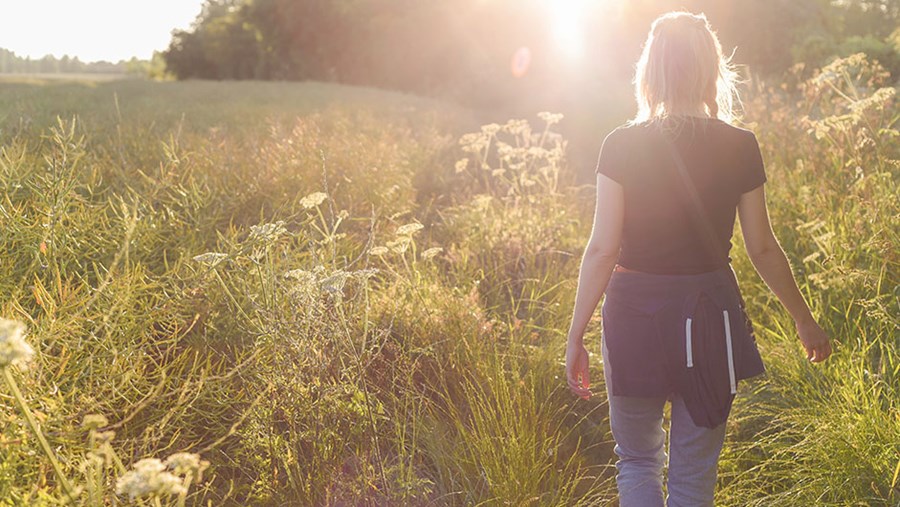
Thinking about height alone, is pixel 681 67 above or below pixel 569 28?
below

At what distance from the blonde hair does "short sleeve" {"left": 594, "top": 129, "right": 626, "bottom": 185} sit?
Answer: 0.55 feet

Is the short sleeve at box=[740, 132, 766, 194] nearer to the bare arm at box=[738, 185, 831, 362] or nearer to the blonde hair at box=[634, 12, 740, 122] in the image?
the bare arm at box=[738, 185, 831, 362]

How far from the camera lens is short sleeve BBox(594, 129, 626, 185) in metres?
2.33

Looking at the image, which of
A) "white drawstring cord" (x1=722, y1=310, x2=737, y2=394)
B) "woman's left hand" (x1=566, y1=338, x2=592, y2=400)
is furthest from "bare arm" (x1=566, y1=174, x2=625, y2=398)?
"white drawstring cord" (x1=722, y1=310, x2=737, y2=394)

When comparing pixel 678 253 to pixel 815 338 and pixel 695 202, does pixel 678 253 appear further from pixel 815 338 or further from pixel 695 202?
pixel 815 338

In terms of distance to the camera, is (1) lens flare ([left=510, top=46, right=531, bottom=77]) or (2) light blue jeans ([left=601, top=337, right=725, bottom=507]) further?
(1) lens flare ([left=510, top=46, right=531, bottom=77])

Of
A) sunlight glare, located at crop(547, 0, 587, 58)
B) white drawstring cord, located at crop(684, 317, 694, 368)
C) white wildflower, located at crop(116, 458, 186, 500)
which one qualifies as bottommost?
white wildflower, located at crop(116, 458, 186, 500)

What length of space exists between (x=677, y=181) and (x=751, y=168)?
247mm

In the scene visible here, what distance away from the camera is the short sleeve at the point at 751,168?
2.36 meters

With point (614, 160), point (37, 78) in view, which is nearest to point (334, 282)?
point (614, 160)

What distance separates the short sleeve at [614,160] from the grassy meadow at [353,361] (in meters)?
0.95

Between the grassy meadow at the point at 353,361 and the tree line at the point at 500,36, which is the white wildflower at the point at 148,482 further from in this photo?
the tree line at the point at 500,36

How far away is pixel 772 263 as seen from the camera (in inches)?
98.9

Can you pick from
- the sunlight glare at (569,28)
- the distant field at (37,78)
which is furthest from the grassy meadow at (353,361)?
the sunlight glare at (569,28)
